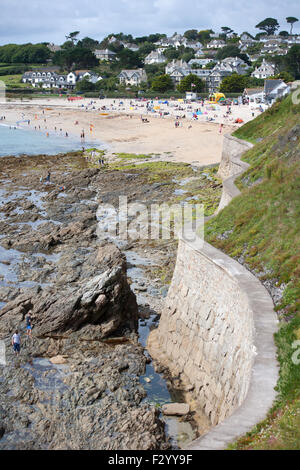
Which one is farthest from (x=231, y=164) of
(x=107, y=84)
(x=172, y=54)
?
(x=172, y=54)

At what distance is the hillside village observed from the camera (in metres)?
104

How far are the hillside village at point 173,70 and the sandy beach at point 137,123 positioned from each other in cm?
1090

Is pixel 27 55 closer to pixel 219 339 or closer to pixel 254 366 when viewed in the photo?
pixel 219 339

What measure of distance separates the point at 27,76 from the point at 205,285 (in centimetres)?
14392

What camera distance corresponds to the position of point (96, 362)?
56.4 feet

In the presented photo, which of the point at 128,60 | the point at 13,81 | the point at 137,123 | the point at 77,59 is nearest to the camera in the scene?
the point at 137,123

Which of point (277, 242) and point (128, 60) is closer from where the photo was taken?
point (277, 242)

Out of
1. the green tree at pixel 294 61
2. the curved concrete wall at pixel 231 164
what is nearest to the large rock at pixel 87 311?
the curved concrete wall at pixel 231 164

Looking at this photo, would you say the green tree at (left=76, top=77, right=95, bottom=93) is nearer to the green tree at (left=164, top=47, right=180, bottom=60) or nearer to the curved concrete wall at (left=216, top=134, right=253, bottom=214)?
the green tree at (left=164, top=47, right=180, bottom=60)

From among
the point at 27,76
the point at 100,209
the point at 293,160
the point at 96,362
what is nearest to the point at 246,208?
the point at 293,160

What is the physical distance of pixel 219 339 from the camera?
48.7 ft

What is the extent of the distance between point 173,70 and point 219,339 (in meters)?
122
